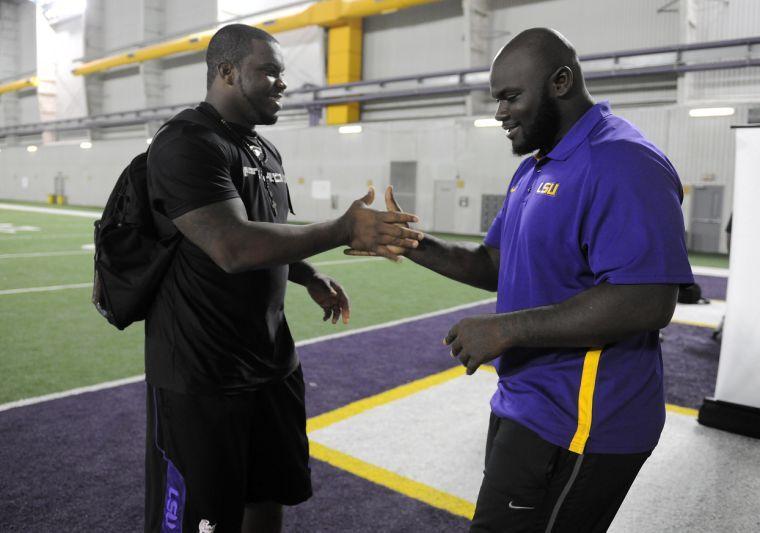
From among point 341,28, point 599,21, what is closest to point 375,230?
point 599,21

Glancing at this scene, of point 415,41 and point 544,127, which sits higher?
point 415,41

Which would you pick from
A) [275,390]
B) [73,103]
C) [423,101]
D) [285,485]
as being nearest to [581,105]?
[275,390]

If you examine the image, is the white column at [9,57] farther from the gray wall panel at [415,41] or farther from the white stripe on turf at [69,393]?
the white stripe on turf at [69,393]

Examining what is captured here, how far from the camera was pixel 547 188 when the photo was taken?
1740mm

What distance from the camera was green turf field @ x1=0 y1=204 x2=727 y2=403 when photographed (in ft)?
17.1

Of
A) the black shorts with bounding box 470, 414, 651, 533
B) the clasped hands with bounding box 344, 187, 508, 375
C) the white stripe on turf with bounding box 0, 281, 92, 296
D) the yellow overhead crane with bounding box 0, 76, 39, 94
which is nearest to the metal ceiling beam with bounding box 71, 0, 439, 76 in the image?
the yellow overhead crane with bounding box 0, 76, 39, 94

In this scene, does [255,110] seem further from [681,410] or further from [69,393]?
[681,410]

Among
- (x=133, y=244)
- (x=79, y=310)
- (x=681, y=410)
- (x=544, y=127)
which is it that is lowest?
(x=681, y=410)

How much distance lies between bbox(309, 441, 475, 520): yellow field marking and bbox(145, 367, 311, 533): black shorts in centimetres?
126

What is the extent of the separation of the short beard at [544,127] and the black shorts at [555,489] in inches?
33.9

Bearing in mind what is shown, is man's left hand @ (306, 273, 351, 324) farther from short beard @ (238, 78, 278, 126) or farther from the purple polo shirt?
the purple polo shirt

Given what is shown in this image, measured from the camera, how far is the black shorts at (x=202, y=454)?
1.97 m

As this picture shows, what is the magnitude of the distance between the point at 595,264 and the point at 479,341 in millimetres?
360

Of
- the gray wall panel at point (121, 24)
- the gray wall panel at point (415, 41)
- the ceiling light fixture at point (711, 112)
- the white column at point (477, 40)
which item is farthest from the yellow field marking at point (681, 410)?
the gray wall panel at point (121, 24)
